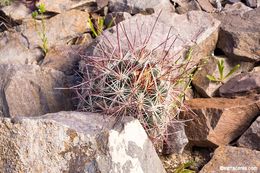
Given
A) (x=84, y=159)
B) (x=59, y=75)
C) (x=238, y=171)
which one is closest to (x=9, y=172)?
(x=84, y=159)

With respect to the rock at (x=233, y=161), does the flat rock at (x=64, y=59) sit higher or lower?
higher

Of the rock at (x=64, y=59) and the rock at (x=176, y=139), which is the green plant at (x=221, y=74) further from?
the rock at (x=64, y=59)

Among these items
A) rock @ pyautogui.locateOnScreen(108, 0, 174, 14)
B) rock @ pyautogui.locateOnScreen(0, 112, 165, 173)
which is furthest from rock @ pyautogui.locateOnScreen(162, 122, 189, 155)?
rock @ pyautogui.locateOnScreen(108, 0, 174, 14)

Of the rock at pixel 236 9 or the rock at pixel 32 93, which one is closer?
the rock at pixel 32 93

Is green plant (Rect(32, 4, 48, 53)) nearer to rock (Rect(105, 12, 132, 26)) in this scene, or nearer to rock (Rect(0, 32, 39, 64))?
rock (Rect(0, 32, 39, 64))

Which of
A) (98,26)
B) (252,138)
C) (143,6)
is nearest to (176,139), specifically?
(252,138)

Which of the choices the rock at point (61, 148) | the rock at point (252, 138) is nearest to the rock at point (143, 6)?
the rock at point (252, 138)

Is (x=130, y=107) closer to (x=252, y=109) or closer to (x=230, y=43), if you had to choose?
(x=252, y=109)

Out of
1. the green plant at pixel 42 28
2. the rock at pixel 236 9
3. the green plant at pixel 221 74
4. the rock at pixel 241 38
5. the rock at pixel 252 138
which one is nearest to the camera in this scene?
the rock at pixel 252 138
